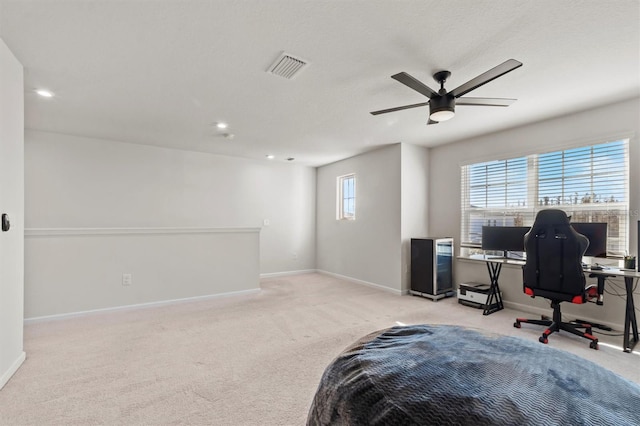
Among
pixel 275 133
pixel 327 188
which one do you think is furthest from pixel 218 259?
pixel 327 188

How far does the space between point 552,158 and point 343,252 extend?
3.68 m

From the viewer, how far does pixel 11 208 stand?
222cm

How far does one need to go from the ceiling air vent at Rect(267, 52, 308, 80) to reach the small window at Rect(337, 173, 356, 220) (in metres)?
3.53

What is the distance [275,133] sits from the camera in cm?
432

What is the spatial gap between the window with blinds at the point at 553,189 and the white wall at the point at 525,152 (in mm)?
84

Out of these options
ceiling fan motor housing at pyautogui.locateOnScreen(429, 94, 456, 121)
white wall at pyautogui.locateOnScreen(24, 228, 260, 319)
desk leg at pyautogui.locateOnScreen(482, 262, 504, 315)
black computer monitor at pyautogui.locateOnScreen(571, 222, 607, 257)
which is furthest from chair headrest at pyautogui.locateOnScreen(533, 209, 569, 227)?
white wall at pyautogui.locateOnScreen(24, 228, 260, 319)

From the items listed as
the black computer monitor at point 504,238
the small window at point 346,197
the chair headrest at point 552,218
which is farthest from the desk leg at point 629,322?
the small window at point 346,197

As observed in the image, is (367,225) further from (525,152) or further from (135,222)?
(135,222)

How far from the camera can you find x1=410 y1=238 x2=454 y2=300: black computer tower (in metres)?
4.36

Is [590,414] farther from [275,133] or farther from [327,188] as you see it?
[327,188]

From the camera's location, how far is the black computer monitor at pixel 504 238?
12.2ft

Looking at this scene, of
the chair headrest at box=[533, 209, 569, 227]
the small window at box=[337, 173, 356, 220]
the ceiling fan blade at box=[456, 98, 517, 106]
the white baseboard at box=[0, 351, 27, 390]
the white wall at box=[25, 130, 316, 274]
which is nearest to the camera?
the white baseboard at box=[0, 351, 27, 390]

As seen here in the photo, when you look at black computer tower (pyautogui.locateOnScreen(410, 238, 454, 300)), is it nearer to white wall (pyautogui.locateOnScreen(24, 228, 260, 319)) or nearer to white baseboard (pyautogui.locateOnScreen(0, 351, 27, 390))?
white wall (pyautogui.locateOnScreen(24, 228, 260, 319))

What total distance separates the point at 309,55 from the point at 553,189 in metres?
3.44
